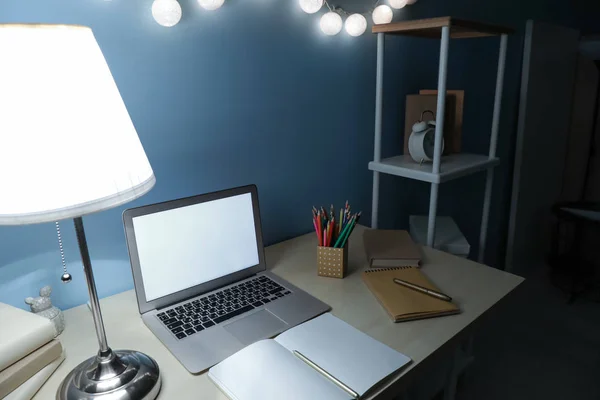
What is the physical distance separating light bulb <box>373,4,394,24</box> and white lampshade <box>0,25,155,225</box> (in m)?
1.02

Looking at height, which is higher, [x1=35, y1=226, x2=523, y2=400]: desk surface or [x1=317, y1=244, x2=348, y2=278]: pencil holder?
[x1=317, y1=244, x2=348, y2=278]: pencil holder

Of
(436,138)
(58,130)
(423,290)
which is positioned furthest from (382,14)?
(58,130)

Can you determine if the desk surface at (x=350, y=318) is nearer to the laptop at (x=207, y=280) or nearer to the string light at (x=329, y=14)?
the laptop at (x=207, y=280)

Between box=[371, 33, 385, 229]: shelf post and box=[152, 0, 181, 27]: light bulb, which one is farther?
box=[371, 33, 385, 229]: shelf post

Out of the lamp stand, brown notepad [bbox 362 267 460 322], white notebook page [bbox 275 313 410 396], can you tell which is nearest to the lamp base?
the lamp stand

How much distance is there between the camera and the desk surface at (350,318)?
0.72 metres

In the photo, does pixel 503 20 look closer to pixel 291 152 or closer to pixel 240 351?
pixel 291 152

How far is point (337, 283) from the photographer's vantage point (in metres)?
1.04

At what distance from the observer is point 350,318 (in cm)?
88

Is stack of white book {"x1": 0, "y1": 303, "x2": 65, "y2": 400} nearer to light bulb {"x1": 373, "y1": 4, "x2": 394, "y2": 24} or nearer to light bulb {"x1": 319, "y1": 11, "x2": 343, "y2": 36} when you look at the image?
light bulb {"x1": 319, "y1": 11, "x2": 343, "y2": 36}

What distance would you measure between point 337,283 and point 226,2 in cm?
73

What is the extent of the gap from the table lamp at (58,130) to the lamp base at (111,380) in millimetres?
279

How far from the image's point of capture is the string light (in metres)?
0.92

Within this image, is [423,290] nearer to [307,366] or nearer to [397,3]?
[307,366]
